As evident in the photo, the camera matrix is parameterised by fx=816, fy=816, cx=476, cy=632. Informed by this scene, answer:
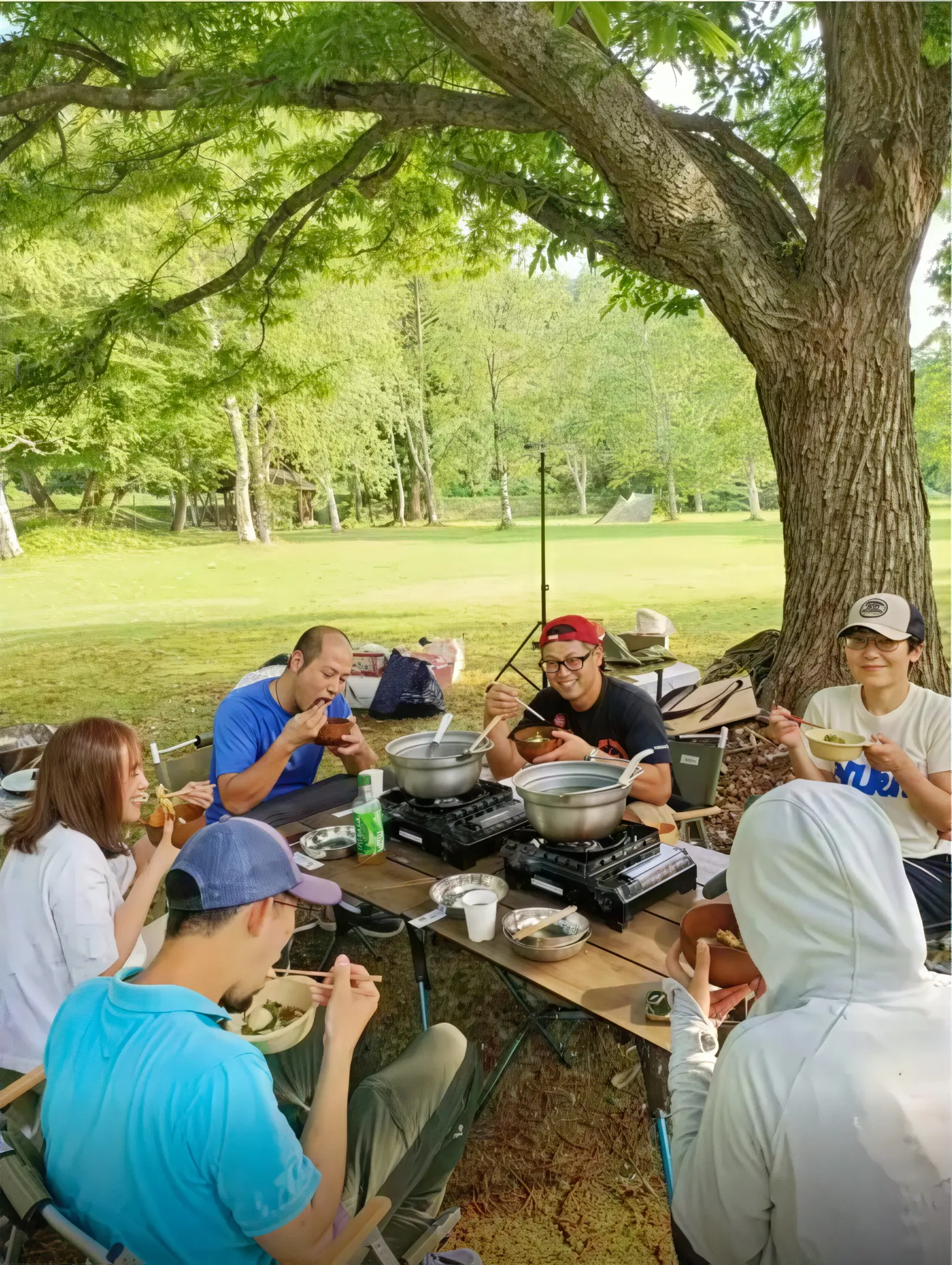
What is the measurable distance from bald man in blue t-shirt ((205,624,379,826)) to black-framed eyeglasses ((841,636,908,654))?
189 cm

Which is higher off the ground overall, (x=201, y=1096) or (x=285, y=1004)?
(x=201, y=1096)

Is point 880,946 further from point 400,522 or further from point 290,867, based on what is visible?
point 400,522

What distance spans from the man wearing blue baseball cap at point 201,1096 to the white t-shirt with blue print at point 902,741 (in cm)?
205

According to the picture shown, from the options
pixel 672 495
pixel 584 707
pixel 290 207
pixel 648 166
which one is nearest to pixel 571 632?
pixel 584 707

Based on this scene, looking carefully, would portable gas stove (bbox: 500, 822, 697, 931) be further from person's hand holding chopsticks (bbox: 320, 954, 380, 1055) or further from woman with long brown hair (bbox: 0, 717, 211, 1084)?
woman with long brown hair (bbox: 0, 717, 211, 1084)

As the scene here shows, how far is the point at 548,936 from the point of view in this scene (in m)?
2.10

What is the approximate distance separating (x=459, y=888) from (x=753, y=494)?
28551 millimetres

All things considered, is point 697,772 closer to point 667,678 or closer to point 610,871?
point 610,871

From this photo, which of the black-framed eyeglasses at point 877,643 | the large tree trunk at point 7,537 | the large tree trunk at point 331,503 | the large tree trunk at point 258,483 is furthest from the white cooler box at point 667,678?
the large tree trunk at point 331,503

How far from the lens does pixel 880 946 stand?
1288mm

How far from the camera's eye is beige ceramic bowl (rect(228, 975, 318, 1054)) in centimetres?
205

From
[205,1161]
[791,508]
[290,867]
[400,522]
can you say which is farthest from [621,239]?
[400,522]

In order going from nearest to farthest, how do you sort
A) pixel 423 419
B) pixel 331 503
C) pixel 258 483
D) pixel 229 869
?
pixel 229 869
pixel 258 483
pixel 423 419
pixel 331 503

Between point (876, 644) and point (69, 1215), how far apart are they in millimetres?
2819
